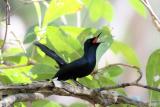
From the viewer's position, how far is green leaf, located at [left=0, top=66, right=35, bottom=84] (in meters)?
1.17

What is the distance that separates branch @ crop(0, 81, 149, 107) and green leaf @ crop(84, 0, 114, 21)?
1.40ft

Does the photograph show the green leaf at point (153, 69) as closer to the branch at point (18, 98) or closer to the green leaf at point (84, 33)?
the green leaf at point (84, 33)

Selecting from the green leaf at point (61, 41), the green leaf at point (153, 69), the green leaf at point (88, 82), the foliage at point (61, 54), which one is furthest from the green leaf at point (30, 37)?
the green leaf at point (153, 69)

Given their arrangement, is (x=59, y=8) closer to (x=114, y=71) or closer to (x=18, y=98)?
(x=114, y=71)

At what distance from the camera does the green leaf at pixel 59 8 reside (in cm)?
129

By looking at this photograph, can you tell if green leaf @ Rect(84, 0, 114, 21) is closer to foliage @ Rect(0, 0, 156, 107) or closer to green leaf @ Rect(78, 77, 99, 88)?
foliage @ Rect(0, 0, 156, 107)

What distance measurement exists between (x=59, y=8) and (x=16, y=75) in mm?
236

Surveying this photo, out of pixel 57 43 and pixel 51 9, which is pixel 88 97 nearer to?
Answer: pixel 57 43

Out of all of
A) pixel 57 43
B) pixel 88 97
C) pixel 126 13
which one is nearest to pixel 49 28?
pixel 57 43

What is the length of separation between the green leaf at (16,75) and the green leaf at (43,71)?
0.04m

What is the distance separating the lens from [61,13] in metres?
1.30

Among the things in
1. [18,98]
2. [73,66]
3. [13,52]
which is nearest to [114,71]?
[73,66]

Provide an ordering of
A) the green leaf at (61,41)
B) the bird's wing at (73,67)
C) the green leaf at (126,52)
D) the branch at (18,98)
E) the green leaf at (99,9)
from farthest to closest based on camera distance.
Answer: the green leaf at (99,9) → the green leaf at (126,52) → the green leaf at (61,41) → the bird's wing at (73,67) → the branch at (18,98)

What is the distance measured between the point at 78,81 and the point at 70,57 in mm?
86
